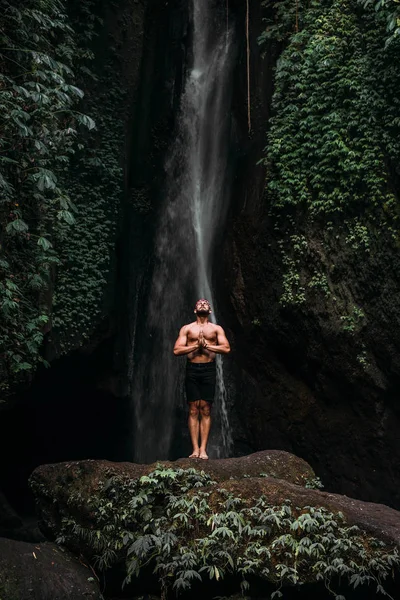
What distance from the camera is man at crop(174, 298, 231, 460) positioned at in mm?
7523

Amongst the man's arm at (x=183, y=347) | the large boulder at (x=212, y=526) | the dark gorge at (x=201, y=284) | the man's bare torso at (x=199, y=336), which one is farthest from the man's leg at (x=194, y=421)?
the large boulder at (x=212, y=526)

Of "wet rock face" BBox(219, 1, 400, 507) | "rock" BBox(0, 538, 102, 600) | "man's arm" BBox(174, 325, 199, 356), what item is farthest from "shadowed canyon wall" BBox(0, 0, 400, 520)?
"rock" BBox(0, 538, 102, 600)

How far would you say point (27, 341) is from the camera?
8.20 meters

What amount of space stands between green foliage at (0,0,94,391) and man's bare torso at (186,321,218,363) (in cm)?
225

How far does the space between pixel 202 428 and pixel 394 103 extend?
589 cm

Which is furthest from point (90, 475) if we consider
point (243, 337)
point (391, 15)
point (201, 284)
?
point (391, 15)

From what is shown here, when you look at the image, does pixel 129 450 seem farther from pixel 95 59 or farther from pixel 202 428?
pixel 95 59

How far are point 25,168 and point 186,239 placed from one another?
5.51m

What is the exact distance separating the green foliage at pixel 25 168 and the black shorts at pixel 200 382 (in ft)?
7.45

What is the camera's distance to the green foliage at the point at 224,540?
16.6ft

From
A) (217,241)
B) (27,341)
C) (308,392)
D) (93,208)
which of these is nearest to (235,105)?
(217,241)

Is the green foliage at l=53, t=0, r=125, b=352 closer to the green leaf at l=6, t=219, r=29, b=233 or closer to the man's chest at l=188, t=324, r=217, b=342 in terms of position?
the green leaf at l=6, t=219, r=29, b=233

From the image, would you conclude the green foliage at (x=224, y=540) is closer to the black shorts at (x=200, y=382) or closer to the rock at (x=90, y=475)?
the rock at (x=90, y=475)

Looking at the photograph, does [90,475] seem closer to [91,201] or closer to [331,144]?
[331,144]
